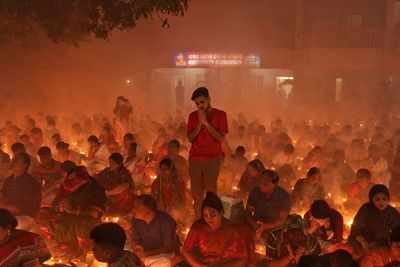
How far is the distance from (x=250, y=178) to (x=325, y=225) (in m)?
2.72

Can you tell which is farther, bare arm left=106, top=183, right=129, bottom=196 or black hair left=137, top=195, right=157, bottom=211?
bare arm left=106, top=183, right=129, bottom=196

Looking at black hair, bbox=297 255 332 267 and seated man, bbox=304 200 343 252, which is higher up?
black hair, bbox=297 255 332 267

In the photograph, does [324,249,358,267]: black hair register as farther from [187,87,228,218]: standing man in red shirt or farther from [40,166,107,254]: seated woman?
[40,166,107,254]: seated woman

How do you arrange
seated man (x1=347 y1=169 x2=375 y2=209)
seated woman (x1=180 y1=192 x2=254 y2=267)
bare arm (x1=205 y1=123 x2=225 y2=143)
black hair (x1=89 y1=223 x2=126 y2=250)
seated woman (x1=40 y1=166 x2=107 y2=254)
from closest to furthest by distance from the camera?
1. black hair (x1=89 y1=223 x2=126 y2=250)
2. seated woman (x1=180 y1=192 x2=254 y2=267)
3. seated woman (x1=40 y1=166 x2=107 y2=254)
4. bare arm (x1=205 y1=123 x2=225 y2=143)
5. seated man (x1=347 y1=169 x2=375 y2=209)

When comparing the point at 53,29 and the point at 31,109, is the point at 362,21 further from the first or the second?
the point at 53,29

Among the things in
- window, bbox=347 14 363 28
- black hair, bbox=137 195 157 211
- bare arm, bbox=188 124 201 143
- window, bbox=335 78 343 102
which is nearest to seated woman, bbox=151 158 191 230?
bare arm, bbox=188 124 201 143

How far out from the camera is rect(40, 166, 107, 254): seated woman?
613 centimetres

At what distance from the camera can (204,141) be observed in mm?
6512

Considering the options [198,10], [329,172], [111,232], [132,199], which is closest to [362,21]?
[198,10]

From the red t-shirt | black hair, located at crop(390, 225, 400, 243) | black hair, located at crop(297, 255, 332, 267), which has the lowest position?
black hair, located at crop(390, 225, 400, 243)

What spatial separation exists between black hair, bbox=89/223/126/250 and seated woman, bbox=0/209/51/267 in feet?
2.09

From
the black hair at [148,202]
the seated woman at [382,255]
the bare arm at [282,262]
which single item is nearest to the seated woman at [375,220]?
the seated woman at [382,255]

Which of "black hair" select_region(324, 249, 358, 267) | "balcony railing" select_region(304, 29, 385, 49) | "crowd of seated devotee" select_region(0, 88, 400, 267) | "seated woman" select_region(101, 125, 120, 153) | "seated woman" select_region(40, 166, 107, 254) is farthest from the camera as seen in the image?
"balcony railing" select_region(304, 29, 385, 49)

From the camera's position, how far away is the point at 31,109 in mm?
17891
